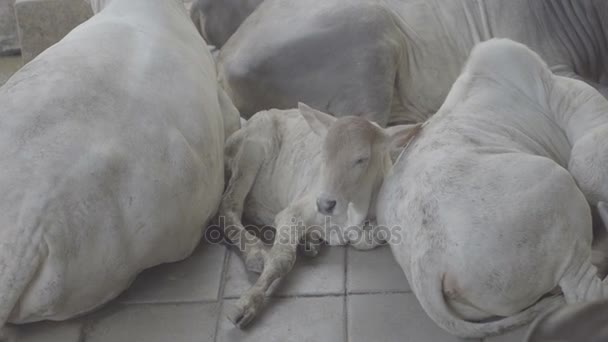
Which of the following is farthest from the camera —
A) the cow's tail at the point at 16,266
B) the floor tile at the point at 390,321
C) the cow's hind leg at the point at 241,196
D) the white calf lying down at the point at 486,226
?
the cow's hind leg at the point at 241,196

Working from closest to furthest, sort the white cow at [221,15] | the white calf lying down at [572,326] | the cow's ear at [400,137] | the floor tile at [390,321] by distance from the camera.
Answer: the white calf lying down at [572,326], the floor tile at [390,321], the cow's ear at [400,137], the white cow at [221,15]

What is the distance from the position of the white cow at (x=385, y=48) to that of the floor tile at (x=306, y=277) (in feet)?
2.83

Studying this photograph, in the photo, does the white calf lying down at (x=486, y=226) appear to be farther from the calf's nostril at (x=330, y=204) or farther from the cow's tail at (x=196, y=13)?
the cow's tail at (x=196, y=13)

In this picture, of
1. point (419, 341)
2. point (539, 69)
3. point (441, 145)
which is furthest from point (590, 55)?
point (419, 341)

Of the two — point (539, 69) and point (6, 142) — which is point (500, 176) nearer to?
point (539, 69)

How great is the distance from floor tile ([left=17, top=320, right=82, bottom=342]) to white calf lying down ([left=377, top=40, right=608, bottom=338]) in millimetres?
1066

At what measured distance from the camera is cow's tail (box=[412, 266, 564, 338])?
2.51 metres

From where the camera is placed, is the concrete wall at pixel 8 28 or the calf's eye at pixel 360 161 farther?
the concrete wall at pixel 8 28

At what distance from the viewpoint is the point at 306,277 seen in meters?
3.06

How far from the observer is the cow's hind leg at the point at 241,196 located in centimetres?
320

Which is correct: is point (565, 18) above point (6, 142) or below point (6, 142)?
below

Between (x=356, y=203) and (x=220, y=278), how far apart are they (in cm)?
56

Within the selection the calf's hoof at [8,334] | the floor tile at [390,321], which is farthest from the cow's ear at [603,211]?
the calf's hoof at [8,334]

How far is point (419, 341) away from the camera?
2688mm
